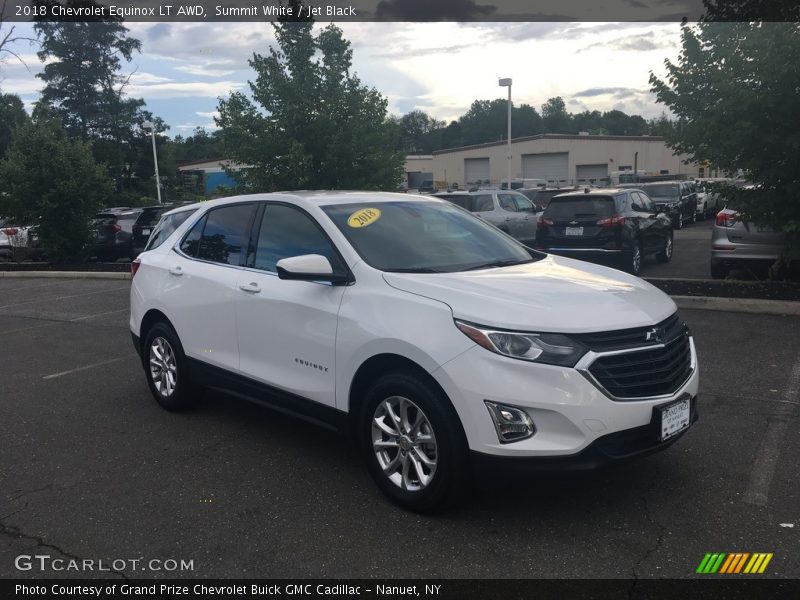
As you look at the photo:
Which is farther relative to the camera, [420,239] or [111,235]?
[111,235]

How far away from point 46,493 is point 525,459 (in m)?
2.99

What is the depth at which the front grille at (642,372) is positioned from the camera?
3.58 metres

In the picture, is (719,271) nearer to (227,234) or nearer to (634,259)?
(634,259)

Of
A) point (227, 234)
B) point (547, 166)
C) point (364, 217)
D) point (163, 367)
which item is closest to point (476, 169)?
point (547, 166)

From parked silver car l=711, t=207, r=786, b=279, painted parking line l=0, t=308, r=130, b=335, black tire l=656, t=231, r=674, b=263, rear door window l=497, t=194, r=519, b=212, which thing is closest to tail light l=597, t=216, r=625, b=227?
parked silver car l=711, t=207, r=786, b=279

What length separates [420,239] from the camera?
476cm

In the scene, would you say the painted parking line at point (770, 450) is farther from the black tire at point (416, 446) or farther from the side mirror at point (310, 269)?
the side mirror at point (310, 269)

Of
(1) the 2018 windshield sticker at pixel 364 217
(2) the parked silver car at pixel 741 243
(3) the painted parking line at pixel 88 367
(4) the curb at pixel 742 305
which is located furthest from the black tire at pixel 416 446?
(2) the parked silver car at pixel 741 243

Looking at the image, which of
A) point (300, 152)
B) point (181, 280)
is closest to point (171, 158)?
point (300, 152)

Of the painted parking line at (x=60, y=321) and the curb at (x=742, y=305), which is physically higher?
the curb at (x=742, y=305)

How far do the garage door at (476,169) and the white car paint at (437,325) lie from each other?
60628 millimetres

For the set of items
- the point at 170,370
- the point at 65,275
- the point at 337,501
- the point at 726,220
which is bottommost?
the point at 65,275

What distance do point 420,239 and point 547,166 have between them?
59.2 metres
